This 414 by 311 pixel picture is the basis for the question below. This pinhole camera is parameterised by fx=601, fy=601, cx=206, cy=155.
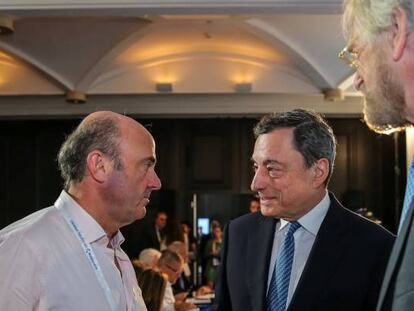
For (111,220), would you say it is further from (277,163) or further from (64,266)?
(277,163)

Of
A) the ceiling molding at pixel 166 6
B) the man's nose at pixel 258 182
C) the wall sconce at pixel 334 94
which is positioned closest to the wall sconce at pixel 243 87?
the wall sconce at pixel 334 94

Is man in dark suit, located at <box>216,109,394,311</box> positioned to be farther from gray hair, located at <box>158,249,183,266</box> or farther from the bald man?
gray hair, located at <box>158,249,183,266</box>

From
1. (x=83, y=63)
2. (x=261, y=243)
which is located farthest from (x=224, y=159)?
(x=261, y=243)

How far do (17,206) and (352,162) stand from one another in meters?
5.81

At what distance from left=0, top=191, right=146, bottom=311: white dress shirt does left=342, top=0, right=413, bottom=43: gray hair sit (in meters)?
0.85

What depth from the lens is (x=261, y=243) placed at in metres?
1.88

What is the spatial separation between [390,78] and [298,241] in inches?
35.5

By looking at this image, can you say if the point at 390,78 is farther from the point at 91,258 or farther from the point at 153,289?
the point at 153,289

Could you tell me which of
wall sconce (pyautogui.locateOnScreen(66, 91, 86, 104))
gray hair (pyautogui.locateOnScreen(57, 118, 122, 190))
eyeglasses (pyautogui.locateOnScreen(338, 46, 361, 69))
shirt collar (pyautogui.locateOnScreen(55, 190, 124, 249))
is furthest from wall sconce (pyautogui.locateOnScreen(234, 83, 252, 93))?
eyeglasses (pyautogui.locateOnScreen(338, 46, 361, 69))

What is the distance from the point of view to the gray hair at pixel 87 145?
1673mm

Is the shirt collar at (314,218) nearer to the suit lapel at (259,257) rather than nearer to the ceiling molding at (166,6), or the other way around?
the suit lapel at (259,257)

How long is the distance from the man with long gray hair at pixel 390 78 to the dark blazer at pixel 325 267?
689 mm

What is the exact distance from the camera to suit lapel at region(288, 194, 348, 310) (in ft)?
5.38

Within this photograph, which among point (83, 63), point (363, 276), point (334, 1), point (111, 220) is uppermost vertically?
point (83, 63)
